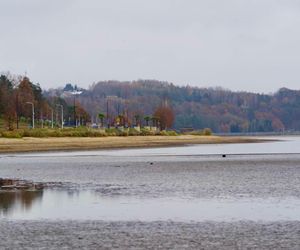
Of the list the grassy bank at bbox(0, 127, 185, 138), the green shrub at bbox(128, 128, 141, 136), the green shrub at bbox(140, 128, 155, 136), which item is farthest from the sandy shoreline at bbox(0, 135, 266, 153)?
the green shrub at bbox(140, 128, 155, 136)

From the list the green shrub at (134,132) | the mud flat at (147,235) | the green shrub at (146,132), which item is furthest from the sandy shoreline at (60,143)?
the mud flat at (147,235)

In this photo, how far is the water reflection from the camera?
22156 mm

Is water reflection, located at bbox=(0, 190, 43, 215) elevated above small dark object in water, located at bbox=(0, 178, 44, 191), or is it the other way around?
water reflection, located at bbox=(0, 190, 43, 215)

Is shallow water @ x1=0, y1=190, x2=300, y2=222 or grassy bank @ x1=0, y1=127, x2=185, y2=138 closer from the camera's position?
shallow water @ x1=0, y1=190, x2=300, y2=222

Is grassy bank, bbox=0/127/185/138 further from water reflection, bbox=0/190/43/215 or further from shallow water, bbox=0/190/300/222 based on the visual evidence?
shallow water, bbox=0/190/300/222

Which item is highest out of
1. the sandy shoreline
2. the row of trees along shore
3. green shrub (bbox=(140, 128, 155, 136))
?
the row of trees along shore

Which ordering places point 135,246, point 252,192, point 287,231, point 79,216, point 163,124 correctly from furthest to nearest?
1. point 163,124
2. point 252,192
3. point 79,216
4. point 287,231
5. point 135,246

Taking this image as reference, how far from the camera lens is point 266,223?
59.9 ft

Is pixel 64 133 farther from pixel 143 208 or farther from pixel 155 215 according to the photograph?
pixel 155 215

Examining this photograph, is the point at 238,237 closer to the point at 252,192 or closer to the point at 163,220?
the point at 163,220

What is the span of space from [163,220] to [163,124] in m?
179

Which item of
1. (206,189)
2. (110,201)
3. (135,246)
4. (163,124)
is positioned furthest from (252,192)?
(163,124)

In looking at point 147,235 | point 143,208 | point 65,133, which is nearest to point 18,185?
point 143,208

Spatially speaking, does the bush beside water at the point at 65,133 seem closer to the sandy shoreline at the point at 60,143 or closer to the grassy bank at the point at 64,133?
the grassy bank at the point at 64,133
